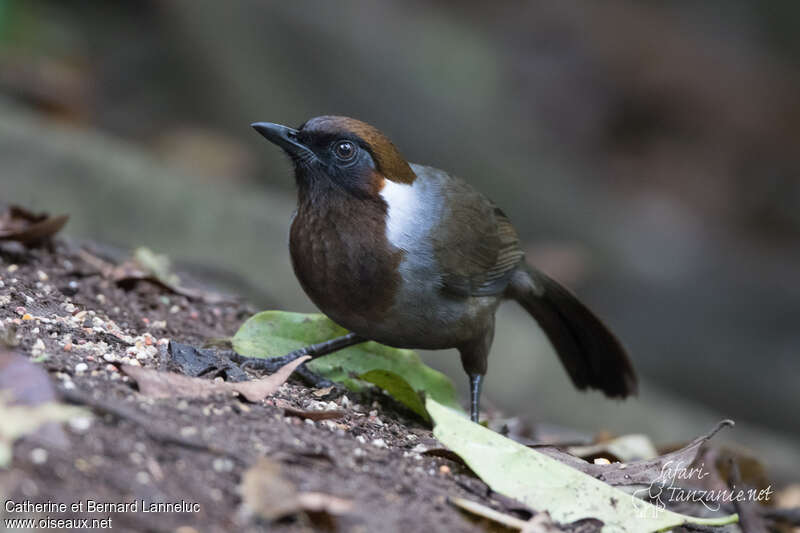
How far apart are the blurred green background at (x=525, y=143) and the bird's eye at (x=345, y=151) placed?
299cm

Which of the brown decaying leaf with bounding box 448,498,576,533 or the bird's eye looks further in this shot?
the bird's eye

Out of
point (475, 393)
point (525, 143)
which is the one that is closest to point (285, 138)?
point (475, 393)

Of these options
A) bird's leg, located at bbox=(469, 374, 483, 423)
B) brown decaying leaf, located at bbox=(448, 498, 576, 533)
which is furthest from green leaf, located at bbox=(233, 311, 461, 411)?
brown decaying leaf, located at bbox=(448, 498, 576, 533)

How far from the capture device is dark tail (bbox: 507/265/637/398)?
4957 millimetres

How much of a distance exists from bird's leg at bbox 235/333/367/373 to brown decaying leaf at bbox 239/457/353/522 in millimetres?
1439

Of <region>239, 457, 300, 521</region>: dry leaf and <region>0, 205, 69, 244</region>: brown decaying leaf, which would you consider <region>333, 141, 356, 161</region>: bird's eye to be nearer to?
<region>0, 205, 69, 244</region>: brown decaying leaf

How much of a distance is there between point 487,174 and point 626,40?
9.67 ft

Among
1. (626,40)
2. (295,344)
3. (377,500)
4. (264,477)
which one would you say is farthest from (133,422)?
(626,40)

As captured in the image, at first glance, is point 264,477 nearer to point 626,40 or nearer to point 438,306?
point 438,306

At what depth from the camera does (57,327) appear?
10.6 feet

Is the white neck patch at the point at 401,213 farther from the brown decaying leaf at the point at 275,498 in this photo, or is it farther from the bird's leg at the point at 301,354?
the brown decaying leaf at the point at 275,498

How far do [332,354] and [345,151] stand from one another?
3.02 feet

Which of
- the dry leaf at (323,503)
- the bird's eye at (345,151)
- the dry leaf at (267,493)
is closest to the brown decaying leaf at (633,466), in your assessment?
the dry leaf at (323,503)

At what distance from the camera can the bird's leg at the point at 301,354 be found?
3.80m
